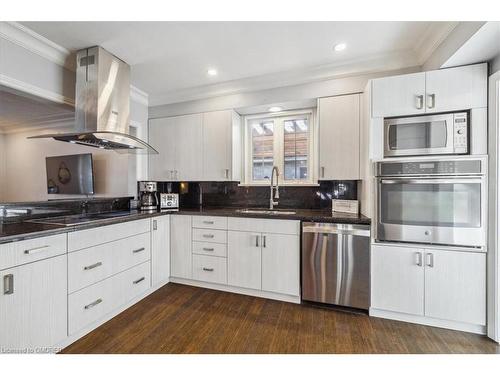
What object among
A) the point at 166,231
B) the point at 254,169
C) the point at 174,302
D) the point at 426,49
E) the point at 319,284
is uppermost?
the point at 426,49

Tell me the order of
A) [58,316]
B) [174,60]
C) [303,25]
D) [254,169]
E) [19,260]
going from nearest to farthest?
[19,260] < [58,316] < [303,25] < [174,60] < [254,169]

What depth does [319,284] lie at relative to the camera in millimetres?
2158

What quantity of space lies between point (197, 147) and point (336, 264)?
7.26 feet

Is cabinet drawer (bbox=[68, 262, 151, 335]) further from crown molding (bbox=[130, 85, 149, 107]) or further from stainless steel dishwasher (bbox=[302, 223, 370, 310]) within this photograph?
crown molding (bbox=[130, 85, 149, 107])

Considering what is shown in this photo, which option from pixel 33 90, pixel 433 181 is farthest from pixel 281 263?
pixel 33 90

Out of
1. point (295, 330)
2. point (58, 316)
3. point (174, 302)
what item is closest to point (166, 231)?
point (174, 302)

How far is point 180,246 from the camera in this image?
8.87 feet

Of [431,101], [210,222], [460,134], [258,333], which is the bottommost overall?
[258,333]

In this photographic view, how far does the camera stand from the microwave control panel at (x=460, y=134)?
5.85ft

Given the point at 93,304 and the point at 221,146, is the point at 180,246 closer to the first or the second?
the point at 93,304

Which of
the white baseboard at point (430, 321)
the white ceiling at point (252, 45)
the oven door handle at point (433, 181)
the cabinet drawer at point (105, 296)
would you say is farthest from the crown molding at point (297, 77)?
the white baseboard at point (430, 321)

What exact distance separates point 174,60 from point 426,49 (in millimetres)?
2357

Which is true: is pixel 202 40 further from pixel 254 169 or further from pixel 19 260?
pixel 19 260

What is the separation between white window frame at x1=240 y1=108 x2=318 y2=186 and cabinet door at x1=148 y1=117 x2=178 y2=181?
1.02 meters
